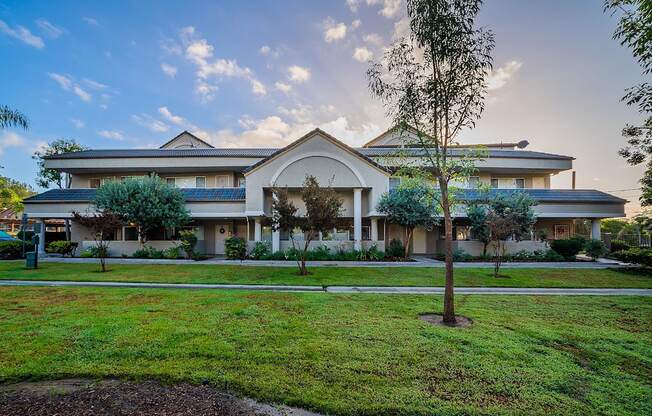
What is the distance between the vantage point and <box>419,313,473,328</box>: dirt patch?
7.14 metres

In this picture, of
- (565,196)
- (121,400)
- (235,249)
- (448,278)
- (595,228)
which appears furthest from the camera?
(565,196)

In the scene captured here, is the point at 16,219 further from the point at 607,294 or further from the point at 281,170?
the point at 607,294

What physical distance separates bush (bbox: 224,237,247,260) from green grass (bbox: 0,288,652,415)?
12260 mm

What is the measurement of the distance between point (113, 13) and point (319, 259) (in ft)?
59.8

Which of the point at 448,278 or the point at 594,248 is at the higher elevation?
the point at 448,278

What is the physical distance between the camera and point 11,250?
22219 millimetres

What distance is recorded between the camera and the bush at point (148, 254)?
72.5ft

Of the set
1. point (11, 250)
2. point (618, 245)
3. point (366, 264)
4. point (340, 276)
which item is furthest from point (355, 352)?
point (618, 245)

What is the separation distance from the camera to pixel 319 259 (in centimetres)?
2133

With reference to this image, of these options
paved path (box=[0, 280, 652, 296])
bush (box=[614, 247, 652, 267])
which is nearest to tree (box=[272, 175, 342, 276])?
paved path (box=[0, 280, 652, 296])

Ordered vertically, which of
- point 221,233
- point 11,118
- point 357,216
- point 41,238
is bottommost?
point 41,238

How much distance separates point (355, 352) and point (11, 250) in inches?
1198

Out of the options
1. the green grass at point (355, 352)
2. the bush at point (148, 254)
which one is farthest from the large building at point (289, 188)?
the green grass at point (355, 352)

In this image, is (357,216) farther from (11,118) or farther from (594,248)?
(11,118)
